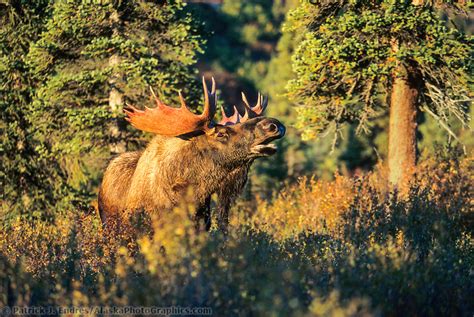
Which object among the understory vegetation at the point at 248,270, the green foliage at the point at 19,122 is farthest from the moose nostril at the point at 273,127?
the green foliage at the point at 19,122

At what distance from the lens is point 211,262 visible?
236 inches

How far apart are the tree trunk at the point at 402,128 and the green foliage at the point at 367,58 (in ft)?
0.85

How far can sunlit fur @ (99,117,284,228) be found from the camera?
907 centimetres

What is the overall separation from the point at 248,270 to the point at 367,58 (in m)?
8.91

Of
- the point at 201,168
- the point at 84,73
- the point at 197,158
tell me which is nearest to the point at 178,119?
the point at 197,158

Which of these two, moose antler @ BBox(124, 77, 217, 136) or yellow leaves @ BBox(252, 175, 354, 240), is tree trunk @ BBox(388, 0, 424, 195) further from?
moose antler @ BBox(124, 77, 217, 136)

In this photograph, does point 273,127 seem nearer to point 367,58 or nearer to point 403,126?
point 367,58

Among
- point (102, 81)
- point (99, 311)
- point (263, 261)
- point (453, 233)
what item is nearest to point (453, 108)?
point (453, 233)

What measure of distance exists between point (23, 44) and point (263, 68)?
50.9 meters

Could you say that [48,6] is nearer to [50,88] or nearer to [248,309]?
[50,88]

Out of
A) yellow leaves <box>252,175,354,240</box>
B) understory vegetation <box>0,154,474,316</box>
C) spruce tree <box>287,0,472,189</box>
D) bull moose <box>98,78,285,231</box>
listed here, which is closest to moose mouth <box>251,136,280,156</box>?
bull moose <box>98,78,285,231</box>

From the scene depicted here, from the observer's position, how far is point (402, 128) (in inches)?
596

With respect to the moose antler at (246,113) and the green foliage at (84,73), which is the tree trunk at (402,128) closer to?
the green foliage at (84,73)

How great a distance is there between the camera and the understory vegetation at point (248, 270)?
219 inches
